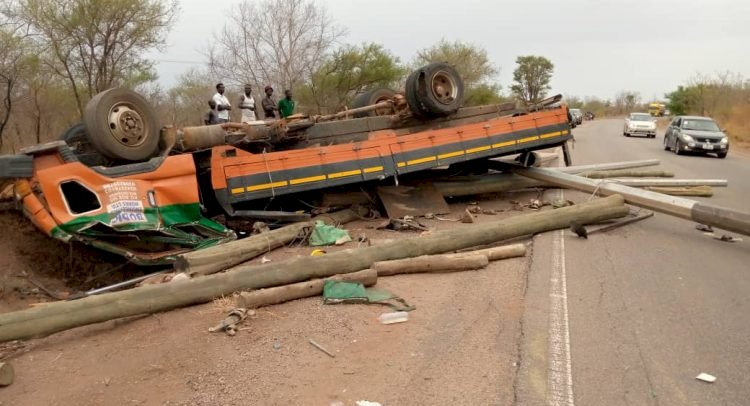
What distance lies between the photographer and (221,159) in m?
7.92

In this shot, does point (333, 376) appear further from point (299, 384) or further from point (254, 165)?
point (254, 165)

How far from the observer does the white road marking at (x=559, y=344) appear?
140 inches

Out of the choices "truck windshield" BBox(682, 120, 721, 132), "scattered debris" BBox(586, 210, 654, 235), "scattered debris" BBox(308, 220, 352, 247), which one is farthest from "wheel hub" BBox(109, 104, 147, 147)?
"truck windshield" BBox(682, 120, 721, 132)

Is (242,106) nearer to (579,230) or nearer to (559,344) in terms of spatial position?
(579,230)

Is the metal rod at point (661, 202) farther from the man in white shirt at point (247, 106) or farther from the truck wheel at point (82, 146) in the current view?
the truck wheel at point (82, 146)

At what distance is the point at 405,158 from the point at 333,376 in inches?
211

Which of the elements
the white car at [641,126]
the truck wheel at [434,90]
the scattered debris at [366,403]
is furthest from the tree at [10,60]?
the white car at [641,126]

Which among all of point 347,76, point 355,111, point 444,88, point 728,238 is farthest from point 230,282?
point 347,76

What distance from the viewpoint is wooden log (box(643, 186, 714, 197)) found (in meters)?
10.6

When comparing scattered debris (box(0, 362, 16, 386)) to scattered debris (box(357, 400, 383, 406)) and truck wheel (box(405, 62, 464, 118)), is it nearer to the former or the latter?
scattered debris (box(357, 400, 383, 406))

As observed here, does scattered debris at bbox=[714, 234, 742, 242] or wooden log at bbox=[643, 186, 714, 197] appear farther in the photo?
wooden log at bbox=[643, 186, 714, 197]

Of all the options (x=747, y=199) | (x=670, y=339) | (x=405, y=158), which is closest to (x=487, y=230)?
(x=405, y=158)

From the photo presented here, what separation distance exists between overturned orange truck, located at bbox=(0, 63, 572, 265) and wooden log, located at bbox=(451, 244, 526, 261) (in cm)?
256

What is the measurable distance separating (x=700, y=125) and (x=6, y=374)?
23.1 m
